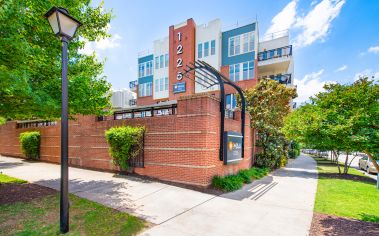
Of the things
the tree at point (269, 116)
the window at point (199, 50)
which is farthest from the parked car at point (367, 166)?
the window at point (199, 50)

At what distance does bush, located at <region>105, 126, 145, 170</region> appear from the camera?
905 cm

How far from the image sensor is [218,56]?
74.1ft

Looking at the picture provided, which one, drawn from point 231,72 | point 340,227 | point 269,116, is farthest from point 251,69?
point 340,227

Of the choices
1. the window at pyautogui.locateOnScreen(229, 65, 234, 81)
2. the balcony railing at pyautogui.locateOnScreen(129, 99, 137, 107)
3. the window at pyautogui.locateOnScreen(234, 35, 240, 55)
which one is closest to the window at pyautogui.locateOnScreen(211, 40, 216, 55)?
the window at pyautogui.locateOnScreen(234, 35, 240, 55)

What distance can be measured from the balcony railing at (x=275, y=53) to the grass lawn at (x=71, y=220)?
21.3m

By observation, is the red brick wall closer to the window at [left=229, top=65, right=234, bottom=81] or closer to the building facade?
the building facade

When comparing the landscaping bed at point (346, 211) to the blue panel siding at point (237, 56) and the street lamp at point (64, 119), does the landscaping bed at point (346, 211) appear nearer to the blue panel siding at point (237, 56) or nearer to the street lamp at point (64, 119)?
the street lamp at point (64, 119)

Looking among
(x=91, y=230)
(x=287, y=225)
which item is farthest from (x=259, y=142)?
(x=91, y=230)

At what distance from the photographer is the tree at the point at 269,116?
45.1 ft

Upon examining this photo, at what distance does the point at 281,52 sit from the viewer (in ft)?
71.0

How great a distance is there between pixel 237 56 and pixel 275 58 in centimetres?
386

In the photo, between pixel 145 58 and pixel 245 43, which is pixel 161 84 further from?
pixel 245 43

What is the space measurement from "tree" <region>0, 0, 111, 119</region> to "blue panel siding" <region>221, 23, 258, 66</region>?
53.0ft

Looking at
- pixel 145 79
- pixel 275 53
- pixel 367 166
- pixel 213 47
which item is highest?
pixel 213 47
